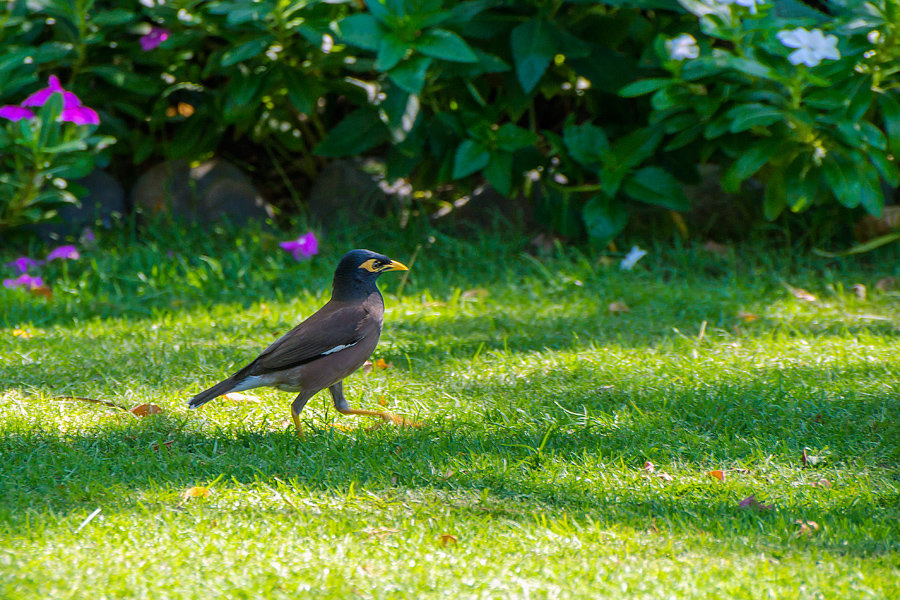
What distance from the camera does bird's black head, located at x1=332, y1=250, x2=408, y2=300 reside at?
401 cm

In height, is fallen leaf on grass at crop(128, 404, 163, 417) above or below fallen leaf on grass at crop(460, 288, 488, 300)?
above

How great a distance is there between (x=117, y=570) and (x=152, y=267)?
3.70 metres

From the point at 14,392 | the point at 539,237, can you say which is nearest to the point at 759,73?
the point at 539,237

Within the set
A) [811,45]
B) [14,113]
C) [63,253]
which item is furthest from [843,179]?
[14,113]

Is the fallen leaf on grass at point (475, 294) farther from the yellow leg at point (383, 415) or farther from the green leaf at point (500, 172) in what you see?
the yellow leg at point (383, 415)

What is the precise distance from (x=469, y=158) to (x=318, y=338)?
2.69 meters

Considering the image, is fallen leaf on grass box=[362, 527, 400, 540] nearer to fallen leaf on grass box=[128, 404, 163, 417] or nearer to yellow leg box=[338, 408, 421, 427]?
yellow leg box=[338, 408, 421, 427]

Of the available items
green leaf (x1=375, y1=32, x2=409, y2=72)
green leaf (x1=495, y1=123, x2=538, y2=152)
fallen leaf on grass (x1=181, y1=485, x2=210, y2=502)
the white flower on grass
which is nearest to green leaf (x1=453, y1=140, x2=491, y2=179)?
green leaf (x1=495, y1=123, x2=538, y2=152)

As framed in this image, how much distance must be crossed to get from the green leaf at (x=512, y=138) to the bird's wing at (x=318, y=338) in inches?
102

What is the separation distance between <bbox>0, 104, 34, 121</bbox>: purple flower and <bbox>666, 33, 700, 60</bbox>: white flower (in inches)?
159

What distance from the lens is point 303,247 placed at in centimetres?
633

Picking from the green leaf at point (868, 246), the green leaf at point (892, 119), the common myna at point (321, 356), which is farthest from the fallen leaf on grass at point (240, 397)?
the green leaf at point (892, 119)

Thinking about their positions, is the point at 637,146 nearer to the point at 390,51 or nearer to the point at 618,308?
the point at 618,308

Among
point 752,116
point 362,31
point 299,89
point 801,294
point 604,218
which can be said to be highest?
point 362,31
